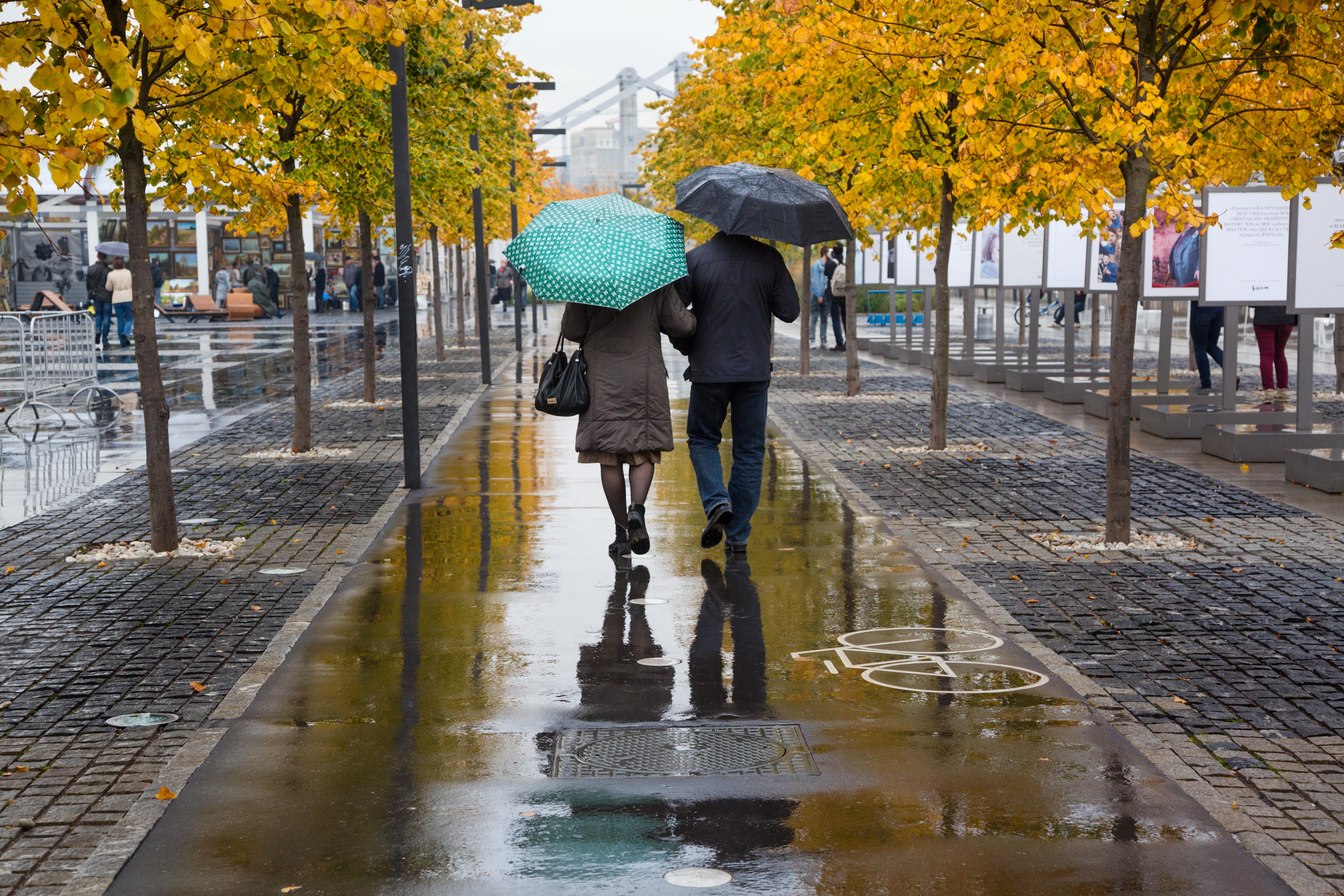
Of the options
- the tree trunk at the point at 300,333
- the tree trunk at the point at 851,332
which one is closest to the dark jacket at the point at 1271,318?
the tree trunk at the point at 851,332

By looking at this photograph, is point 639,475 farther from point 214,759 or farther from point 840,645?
point 214,759

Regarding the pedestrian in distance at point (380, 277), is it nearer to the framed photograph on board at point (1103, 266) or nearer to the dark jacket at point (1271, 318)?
the framed photograph on board at point (1103, 266)

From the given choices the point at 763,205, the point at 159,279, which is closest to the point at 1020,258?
the point at 763,205

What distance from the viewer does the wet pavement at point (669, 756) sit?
13.0ft

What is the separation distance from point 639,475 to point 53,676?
3282 mm

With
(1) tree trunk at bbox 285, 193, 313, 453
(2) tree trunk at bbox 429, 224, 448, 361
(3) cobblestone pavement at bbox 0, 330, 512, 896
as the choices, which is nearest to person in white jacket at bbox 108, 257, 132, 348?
(2) tree trunk at bbox 429, 224, 448, 361

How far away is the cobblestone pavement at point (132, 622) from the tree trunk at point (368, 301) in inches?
163

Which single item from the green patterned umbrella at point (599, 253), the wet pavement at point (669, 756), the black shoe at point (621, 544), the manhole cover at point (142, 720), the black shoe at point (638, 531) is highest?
the green patterned umbrella at point (599, 253)

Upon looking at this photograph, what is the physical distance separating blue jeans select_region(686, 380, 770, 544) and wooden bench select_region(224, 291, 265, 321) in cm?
3754

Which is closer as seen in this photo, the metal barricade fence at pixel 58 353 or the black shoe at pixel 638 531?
the black shoe at pixel 638 531

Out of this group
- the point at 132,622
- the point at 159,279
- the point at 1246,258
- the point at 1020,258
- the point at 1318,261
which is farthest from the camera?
the point at 159,279

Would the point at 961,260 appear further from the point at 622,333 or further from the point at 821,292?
the point at 622,333

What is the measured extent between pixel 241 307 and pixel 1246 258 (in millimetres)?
34762

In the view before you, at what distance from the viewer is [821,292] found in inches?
1230
